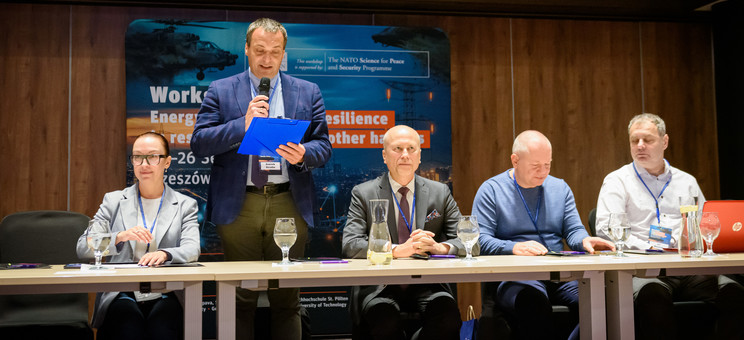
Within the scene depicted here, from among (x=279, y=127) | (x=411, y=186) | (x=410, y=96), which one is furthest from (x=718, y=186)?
(x=279, y=127)

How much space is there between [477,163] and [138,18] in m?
2.97

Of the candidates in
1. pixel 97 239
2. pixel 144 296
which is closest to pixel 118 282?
pixel 97 239

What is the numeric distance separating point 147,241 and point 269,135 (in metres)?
0.66

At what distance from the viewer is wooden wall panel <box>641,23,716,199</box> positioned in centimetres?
571

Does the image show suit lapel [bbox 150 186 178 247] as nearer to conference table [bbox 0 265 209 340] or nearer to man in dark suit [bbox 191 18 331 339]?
man in dark suit [bbox 191 18 331 339]

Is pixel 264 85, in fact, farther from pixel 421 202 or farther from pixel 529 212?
pixel 529 212

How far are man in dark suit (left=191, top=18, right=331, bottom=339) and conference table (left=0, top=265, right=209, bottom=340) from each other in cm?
68

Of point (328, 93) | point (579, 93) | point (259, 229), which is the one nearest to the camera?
point (259, 229)

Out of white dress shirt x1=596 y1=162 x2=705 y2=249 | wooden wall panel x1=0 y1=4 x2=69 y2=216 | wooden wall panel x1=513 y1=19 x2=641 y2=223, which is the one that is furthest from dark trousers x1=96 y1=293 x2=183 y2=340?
wooden wall panel x1=513 y1=19 x2=641 y2=223

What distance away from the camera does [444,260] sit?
2.62 metres

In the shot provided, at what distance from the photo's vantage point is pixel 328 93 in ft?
16.7

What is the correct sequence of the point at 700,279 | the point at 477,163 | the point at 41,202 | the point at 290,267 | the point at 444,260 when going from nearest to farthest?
the point at 290,267 < the point at 444,260 < the point at 700,279 < the point at 41,202 < the point at 477,163

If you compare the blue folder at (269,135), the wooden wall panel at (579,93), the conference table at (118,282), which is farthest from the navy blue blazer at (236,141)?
the wooden wall panel at (579,93)

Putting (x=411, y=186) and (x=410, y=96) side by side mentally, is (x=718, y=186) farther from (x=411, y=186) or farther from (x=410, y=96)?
(x=411, y=186)
